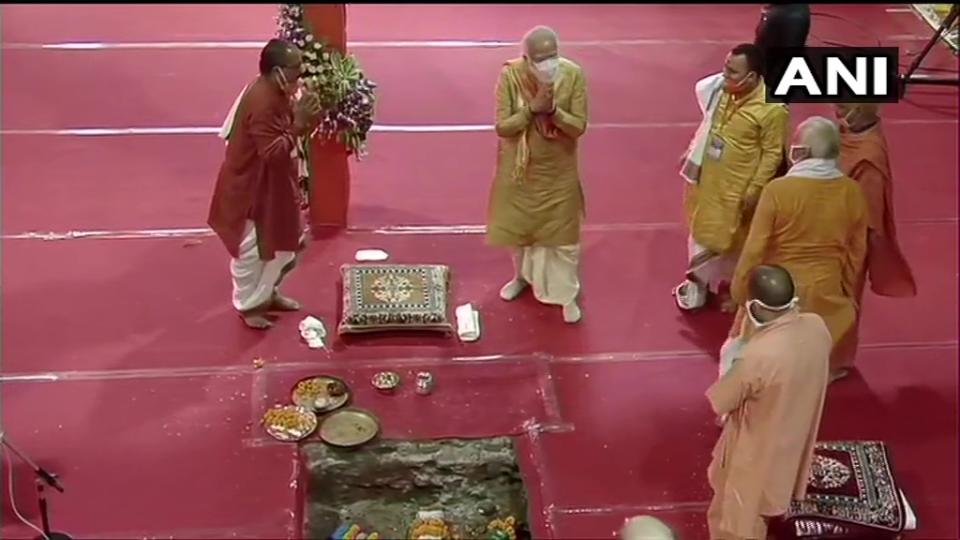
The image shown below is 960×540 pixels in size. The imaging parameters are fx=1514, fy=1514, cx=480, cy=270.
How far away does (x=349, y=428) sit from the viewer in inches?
258

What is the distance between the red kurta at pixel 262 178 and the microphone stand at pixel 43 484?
1.36 m

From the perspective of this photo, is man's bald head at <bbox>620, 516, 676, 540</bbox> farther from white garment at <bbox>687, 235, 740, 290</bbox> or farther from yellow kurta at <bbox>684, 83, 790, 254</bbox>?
white garment at <bbox>687, 235, 740, 290</bbox>

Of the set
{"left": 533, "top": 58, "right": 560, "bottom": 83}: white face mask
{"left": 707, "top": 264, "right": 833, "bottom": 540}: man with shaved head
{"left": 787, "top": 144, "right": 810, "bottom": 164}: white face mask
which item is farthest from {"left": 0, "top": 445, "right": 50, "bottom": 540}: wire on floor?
{"left": 787, "top": 144, "right": 810, "bottom": 164}: white face mask

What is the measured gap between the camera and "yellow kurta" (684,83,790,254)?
671cm

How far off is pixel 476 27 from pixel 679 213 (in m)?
2.87

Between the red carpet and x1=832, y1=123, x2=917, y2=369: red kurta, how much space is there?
1.36ft

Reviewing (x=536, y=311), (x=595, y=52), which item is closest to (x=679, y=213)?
(x=536, y=311)

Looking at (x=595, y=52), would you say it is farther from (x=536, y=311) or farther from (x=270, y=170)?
(x=270, y=170)

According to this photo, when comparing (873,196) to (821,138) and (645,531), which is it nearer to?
(821,138)

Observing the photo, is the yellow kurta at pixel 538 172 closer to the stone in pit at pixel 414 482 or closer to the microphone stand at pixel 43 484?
the stone in pit at pixel 414 482

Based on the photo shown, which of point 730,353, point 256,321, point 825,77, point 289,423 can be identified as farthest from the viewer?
point 825,77

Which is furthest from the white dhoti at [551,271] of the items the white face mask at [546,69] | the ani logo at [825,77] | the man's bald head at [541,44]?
the ani logo at [825,77]

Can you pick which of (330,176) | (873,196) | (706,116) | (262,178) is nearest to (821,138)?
(873,196)

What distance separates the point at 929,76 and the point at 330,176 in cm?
430
